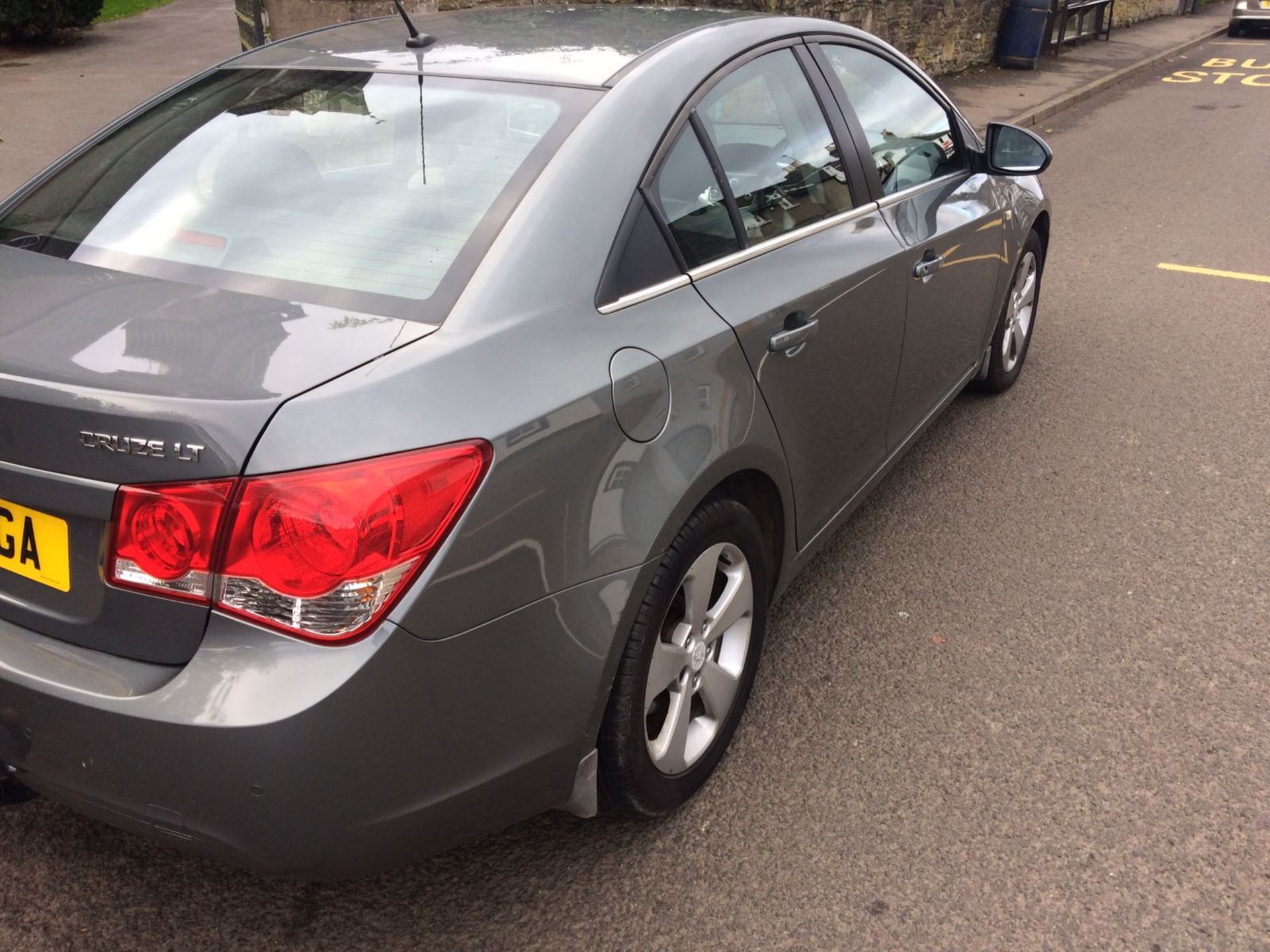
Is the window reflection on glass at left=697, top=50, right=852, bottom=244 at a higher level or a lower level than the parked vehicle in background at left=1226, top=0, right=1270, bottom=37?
lower

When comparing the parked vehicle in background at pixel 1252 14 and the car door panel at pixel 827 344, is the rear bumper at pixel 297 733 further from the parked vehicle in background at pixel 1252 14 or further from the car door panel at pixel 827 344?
the parked vehicle in background at pixel 1252 14

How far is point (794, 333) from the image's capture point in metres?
2.50

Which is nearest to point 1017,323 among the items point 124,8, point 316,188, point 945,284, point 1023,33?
point 945,284

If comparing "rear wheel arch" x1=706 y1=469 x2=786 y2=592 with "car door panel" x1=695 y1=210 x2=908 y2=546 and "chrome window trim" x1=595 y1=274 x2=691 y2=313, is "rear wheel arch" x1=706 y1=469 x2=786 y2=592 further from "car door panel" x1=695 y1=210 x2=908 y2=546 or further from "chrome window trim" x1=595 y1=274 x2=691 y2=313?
"chrome window trim" x1=595 y1=274 x2=691 y2=313

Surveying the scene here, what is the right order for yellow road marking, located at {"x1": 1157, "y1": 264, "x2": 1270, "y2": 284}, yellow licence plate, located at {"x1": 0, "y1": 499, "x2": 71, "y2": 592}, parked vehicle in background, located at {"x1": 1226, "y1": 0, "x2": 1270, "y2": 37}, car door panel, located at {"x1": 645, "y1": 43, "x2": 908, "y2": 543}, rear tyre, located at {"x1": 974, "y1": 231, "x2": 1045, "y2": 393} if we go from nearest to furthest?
yellow licence plate, located at {"x1": 0, "y1": 499, "x2": 71, "y2": 592} < car door panel, located at {"x1": 645, "y1": 43, "x2": 908, "y2": 543} < rear tyre, located at {"x1": 974, "y1": 231, "x2": 1045, "y2": 393} < yellow road marking, located at {"x1": 1157, "y1": 264, "x2": 1270, "y2": 284} < parked vehicle in background, located at {"x1": 1226, "y1": 0, "x2": 1270, "y2": 37}

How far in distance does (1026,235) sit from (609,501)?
3.13 metres

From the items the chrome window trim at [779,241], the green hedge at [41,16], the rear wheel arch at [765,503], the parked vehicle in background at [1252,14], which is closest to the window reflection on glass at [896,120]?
the chrome window trim at [779,241]

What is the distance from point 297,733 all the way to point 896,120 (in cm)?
263

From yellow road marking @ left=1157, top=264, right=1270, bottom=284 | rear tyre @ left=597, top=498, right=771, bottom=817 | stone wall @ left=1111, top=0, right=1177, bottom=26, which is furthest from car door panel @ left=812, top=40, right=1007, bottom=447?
stone wall @ left=1111, top=0, right=1177, bottom=26

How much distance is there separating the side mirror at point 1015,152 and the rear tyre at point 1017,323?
584 mm

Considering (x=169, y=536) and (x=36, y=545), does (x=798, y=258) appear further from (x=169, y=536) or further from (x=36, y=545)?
(x=36, y=545)

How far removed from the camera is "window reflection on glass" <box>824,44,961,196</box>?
10.3 feet

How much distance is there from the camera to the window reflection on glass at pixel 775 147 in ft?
8.36

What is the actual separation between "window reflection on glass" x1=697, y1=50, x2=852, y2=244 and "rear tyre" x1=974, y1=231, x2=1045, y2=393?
1.72 m
